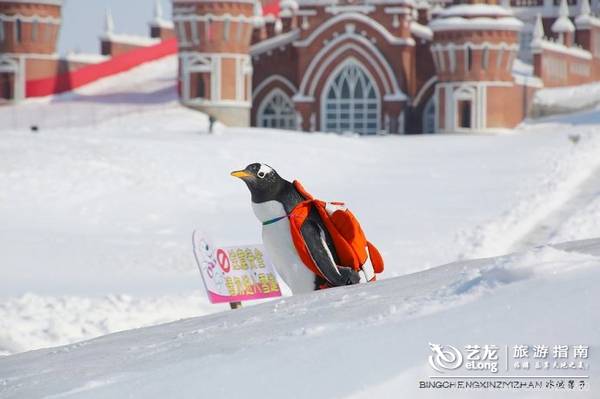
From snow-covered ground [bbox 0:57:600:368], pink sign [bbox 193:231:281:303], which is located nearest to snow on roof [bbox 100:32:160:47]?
snow-covered ground [bbox 0:57:600:368]

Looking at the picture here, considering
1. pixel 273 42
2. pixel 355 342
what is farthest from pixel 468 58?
pixel 355 342

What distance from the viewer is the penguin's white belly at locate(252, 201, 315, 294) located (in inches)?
325

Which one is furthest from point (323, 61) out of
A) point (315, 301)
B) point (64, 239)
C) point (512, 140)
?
point (315, 301)

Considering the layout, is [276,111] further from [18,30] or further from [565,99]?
[565,99]

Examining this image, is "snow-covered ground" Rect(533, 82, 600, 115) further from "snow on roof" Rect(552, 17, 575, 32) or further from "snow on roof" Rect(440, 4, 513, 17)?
"snow on roof" Rect(552, 17, 575, 32)

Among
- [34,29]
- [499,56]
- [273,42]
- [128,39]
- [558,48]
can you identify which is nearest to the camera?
[499,56]

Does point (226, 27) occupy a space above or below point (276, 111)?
above

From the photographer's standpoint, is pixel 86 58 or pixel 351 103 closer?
pixel 351 103

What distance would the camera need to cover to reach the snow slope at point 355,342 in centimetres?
473

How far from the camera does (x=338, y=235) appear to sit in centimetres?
816

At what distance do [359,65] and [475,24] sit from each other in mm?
4272

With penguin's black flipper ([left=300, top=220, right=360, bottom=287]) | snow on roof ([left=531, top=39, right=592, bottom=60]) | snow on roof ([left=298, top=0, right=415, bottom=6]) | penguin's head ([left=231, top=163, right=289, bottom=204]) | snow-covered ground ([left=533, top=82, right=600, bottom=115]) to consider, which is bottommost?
snow-covered ground ([left=533, top=82, right=600, bottom=115])

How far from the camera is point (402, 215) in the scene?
762 inches

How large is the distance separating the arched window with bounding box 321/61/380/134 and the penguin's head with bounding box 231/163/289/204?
103 ft
